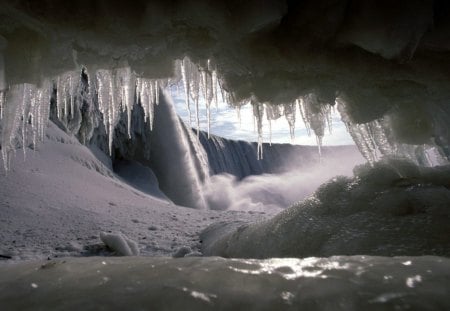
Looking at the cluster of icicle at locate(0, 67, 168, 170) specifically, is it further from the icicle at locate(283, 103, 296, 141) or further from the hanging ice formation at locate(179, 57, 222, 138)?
A: the icicle at locate(283, 103, 296, 141)

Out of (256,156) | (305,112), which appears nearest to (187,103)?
(305,112)

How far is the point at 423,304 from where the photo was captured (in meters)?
0.88

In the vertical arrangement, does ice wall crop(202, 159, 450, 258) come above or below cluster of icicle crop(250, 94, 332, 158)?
below

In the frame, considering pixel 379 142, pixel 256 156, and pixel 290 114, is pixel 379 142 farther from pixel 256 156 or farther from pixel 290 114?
pixel 256 156

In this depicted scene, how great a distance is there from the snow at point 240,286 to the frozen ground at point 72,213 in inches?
107

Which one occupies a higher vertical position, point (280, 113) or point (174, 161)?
point (174, 161)

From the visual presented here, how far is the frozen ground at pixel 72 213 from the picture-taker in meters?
4.09

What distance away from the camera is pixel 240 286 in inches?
40.4

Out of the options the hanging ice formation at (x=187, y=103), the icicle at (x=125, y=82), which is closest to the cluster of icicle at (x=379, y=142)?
the hanging ice formation at (x=187, y=103)

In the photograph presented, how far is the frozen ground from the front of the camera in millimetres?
4090

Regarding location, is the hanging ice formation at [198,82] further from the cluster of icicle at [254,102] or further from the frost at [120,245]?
the frost at [120,245]

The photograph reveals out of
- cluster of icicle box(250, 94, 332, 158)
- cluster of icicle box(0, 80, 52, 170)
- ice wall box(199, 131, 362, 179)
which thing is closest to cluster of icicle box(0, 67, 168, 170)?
cluster of icicle box(0, 80, 52, 170)

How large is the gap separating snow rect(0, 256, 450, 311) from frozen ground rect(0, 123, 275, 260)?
272 cm

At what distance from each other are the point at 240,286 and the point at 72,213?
16.2ft
